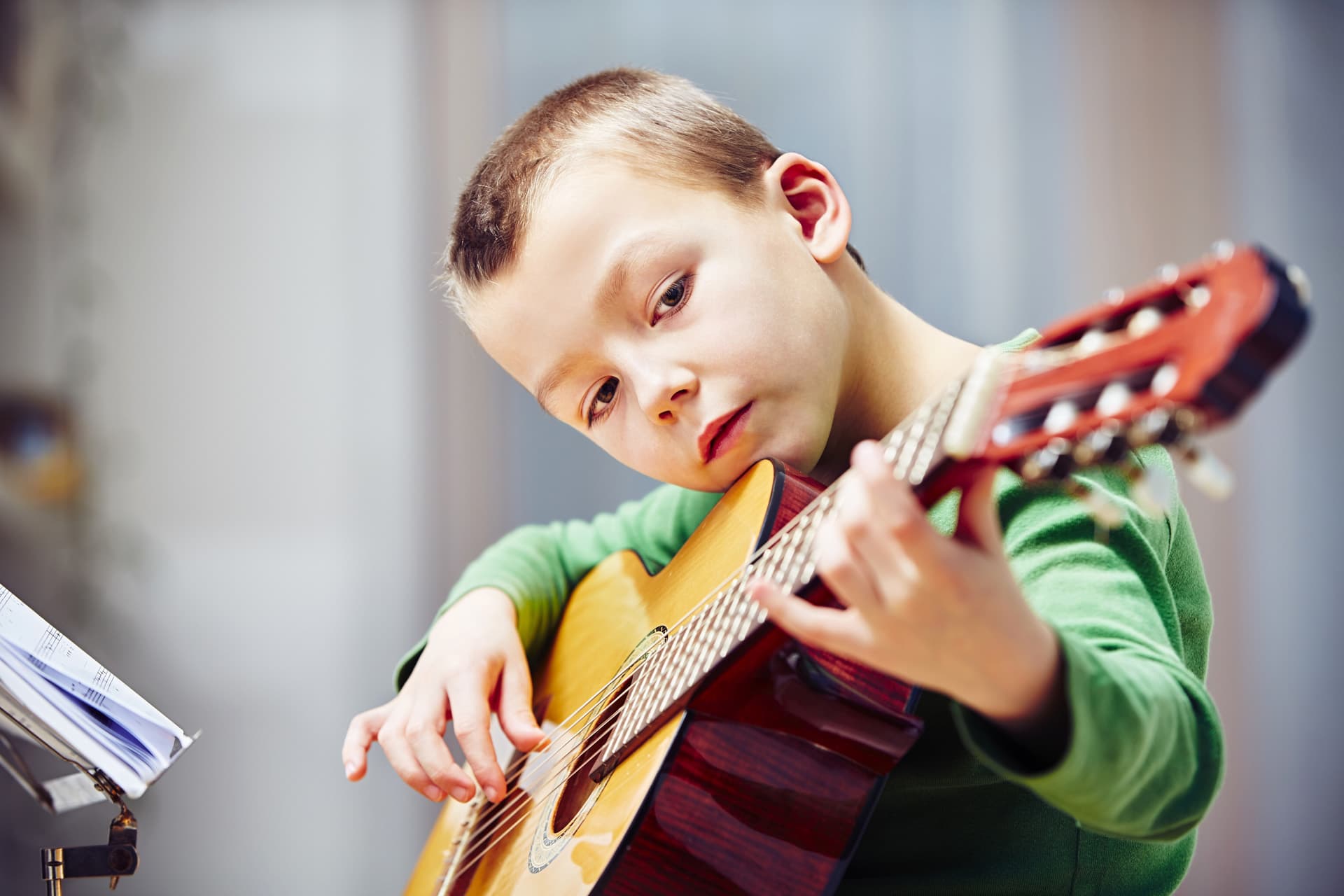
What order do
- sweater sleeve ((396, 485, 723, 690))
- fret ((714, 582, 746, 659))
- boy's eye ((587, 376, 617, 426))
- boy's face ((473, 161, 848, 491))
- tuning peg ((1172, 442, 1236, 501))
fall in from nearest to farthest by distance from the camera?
tuning peg ((1172, 442, 1236, 501)), fret ((714, 582, 746, 659)), boy's face ((473, 161, 848, 491)), boy's eye ((587, 376, 617, 426)), sweater sleeve ((396, 485, 723, 690))

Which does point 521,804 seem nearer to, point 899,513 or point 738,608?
point 738,608

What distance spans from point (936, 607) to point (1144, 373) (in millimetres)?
129

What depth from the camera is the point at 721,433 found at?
2.76ft

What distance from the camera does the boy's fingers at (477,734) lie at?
0.85 meters

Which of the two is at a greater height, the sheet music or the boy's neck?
the boy's neck

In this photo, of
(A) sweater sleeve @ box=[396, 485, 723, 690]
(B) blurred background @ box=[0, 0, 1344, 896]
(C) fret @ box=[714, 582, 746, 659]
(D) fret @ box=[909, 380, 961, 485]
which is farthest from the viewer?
(B) blurred background @ box=[0, 0, 1344, 896]

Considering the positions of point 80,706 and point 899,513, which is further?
point 80,706

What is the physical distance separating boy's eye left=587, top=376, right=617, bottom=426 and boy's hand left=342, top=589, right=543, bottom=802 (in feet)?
0.74

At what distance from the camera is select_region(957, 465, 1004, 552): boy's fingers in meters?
0.46

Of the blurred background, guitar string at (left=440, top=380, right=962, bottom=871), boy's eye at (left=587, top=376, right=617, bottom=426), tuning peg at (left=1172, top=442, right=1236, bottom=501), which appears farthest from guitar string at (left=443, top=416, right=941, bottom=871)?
the blurred background

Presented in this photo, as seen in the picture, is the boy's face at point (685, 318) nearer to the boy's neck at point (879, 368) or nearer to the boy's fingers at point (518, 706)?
the boy's neck at point (879, 368)

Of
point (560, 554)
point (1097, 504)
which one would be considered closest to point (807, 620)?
point (1097, 504)

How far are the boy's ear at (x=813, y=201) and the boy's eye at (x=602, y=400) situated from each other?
0.68ft

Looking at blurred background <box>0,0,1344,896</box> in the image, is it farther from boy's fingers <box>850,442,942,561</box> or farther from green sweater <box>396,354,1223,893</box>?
boy's fingers <box>850,442,942,561</box>
